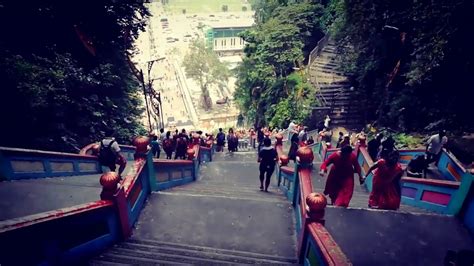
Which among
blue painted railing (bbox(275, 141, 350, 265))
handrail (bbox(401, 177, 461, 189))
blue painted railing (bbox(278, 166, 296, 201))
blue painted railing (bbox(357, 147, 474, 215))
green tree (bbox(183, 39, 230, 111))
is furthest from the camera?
green tree (bbox(183, 39, 230, 111))

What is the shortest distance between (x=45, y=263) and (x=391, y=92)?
55.9 ft

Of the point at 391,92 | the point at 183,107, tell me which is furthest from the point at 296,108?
the point at 183,107

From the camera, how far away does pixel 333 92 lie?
20.7 meters

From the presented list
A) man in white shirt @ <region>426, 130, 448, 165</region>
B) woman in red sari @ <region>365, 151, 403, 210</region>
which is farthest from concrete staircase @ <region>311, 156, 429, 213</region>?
man in white shirt @ <region>426, 130, 448, 165</region>

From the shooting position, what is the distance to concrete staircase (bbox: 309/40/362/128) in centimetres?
1894

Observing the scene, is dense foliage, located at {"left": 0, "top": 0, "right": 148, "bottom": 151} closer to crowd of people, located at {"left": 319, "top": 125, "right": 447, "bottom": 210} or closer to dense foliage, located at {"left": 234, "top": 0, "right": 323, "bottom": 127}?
crowd of people, located at {"left": 319, "top": 125, "right": 447, "bottom": 210}

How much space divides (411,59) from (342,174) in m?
12.3

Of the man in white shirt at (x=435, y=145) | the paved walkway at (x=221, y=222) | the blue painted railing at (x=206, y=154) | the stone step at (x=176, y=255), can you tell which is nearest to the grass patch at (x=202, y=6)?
the blue painted railing at (x=206, y=154)

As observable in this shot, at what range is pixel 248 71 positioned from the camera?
25438 millimetres

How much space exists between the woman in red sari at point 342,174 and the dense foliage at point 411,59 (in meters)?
6.89

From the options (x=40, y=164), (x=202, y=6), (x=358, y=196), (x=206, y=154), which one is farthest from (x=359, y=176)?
(x=202, y=6)

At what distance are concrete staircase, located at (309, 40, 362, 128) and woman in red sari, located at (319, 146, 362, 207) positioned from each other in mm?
13306

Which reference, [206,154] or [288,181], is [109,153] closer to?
[288,181]

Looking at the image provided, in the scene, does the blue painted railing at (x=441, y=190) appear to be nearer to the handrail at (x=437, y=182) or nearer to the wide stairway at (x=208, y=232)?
the handrail at (x=437, y=182)
